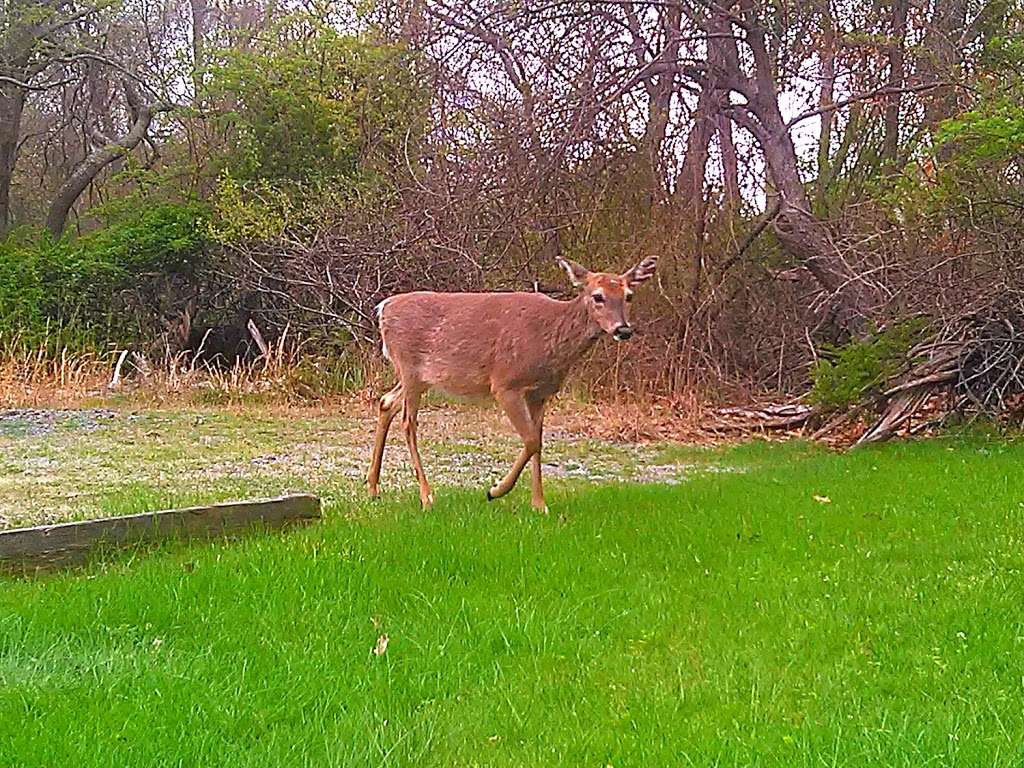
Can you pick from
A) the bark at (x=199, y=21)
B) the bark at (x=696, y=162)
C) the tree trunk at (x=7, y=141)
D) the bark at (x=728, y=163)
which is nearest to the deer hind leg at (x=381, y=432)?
the bark at (x=696, y=162)

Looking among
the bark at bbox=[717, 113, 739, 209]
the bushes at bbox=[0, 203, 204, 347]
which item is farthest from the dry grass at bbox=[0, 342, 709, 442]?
the bark at bbox=[717, 113, 739, 209]

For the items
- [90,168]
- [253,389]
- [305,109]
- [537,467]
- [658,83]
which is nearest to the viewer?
[537,467]

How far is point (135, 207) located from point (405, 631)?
17.7 m

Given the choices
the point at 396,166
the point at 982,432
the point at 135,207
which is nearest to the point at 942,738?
the point at 982,432

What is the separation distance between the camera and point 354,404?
602 inches

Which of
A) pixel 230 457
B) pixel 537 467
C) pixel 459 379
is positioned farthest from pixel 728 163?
pixel 537 467

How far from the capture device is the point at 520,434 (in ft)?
25.1

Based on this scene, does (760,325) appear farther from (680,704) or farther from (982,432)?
(680,704)

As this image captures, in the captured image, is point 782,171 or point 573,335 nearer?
point 573,335

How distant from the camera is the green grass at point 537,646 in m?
3.36

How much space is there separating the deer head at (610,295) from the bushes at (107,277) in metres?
12.0

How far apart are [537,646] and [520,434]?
337 centimetres

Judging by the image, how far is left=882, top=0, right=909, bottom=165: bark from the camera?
500 inches

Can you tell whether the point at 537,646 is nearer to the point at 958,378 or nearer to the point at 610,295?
the point at 610,295
